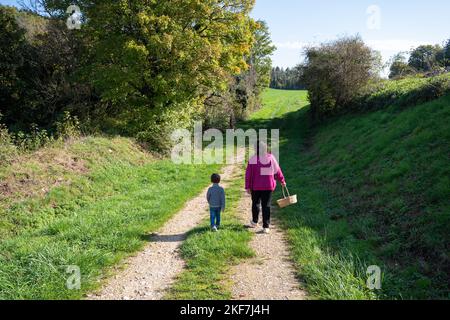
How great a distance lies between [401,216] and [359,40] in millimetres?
20159

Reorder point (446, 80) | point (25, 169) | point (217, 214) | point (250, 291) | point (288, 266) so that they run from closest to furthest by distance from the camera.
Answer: point (250, 291) < point (288, 266) < point (217, 214) < point (25, 169) < point (446, 80)

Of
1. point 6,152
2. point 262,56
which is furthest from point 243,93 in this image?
point 6,152

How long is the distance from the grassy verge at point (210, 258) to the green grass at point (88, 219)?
4.33 ft

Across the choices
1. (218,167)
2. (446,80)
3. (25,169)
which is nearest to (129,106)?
(218,167)

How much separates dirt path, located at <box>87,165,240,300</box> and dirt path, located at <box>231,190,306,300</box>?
1.25 metres

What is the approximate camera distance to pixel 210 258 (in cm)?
715

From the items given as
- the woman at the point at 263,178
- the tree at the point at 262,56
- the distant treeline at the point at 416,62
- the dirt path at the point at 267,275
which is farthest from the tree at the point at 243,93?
the dirt path at the point at 267,275

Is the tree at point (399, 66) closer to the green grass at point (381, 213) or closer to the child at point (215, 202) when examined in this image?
the green grass at point (381, 213)

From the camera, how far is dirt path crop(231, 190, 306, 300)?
5793mm

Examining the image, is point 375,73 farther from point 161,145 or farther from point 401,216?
point 401,216

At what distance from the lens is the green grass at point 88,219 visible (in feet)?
20.8

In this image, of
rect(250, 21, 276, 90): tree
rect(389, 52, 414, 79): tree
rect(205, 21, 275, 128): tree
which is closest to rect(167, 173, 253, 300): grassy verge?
rect(205, 21, 275, 128): tree

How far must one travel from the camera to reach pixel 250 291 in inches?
232

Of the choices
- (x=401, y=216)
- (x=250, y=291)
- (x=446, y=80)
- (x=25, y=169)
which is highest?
(x=446, y=80)
